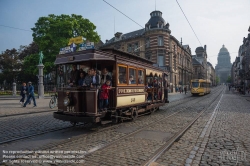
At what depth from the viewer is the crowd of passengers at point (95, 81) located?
699 cm

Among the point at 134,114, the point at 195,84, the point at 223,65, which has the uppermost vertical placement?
the point at 223,65

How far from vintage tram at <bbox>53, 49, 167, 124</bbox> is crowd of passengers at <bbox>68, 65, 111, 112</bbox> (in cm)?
11

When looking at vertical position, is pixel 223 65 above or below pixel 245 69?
above

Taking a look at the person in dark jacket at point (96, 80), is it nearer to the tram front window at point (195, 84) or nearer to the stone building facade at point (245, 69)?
the tram front window at point (195, 84)

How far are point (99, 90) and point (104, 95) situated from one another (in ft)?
0.88

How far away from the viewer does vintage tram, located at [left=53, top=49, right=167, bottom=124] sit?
22.3 ft

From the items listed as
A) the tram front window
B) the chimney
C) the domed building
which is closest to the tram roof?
the tram front window

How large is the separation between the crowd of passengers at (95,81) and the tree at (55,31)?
23830 mm

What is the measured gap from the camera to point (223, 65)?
7584 inches

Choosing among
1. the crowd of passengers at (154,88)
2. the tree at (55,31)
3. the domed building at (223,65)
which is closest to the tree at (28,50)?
the tree at (55,31)

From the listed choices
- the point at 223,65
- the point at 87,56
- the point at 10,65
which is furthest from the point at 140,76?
the point at 223,65

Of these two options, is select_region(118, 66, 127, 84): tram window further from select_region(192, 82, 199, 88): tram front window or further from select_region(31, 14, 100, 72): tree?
select_region(192, 82, 199, 88): tram front window

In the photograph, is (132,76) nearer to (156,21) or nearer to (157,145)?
(157,145)

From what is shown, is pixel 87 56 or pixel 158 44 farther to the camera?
pixel 158 44
